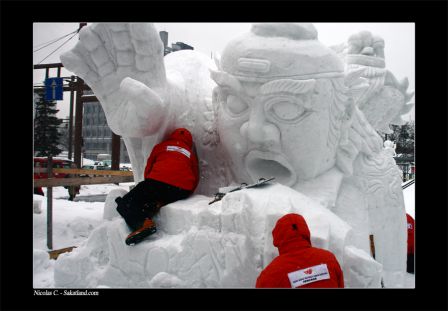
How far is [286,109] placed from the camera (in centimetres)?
235

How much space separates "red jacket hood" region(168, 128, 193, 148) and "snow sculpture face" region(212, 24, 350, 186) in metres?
0.21

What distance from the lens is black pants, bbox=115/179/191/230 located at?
226cm

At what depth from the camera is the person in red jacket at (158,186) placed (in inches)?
88.7

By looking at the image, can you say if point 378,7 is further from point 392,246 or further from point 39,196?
point 39,196

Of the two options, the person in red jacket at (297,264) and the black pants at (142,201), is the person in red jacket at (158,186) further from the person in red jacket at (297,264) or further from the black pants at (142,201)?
the person in red jacket at (297,264)

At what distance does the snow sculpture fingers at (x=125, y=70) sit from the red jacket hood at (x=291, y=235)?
106 centimetres

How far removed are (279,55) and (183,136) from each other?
0.75 m

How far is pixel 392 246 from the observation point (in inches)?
112

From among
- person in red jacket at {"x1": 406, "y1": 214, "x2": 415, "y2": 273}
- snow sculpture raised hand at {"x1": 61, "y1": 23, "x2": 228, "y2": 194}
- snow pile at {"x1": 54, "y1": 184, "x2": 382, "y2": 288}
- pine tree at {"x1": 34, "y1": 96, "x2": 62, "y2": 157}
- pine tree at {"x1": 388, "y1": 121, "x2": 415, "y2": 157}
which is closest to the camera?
snow pile at {"x1": 54, "y1": 184, "x2": 382, "y2": 288}

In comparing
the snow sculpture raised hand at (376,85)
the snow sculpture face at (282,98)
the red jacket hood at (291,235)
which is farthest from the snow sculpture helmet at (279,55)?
the snow sculpture raised hand at (376,85)

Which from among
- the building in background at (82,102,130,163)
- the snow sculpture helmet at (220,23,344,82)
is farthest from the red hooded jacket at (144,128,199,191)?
the building in background at (82,102,130,163)

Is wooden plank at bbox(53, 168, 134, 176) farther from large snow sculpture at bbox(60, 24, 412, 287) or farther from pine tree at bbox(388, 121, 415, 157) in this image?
pine tree at bbox(388, 121, 415, 157)

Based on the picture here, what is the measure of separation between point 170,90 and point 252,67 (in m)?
0.58
